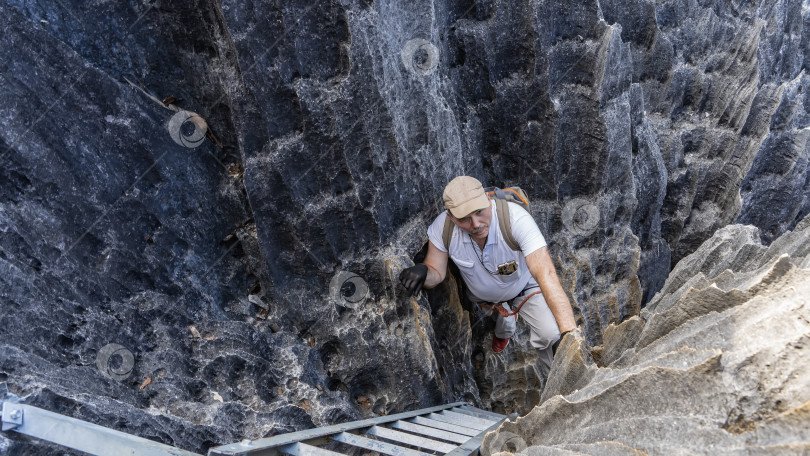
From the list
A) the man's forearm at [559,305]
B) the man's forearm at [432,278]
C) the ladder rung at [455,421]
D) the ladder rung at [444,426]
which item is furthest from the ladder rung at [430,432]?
the man's forearm at [432,278]

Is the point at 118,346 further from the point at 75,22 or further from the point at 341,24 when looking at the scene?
the point at 341,24

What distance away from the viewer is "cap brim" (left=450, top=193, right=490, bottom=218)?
5031 millimetres

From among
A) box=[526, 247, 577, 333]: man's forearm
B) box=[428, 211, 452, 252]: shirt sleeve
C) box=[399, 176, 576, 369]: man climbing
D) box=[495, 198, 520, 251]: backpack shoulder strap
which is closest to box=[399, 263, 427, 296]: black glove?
box=[399, 176, 576, 369]: man climbing

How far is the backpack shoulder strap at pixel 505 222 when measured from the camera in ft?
17.2

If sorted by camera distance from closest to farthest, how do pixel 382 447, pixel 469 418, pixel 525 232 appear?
pixel 382 447
pixel 469 418
pixel 525 232

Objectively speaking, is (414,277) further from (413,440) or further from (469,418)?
(413,440)

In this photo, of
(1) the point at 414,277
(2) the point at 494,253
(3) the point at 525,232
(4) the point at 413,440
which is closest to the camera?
(4) the point at 413,440

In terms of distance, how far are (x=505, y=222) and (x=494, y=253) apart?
374 millimetres

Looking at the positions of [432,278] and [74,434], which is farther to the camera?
[432,278]

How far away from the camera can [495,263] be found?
219 inches

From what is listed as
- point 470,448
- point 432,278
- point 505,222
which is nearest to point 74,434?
point 470,448

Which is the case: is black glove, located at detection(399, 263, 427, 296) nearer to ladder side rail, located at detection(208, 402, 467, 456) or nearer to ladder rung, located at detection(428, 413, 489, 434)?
ladder rung, located at detection(428, 413, 489, 434)

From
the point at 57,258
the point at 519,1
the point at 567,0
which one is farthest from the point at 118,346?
the point at 567,0

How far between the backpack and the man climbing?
0.01 m
